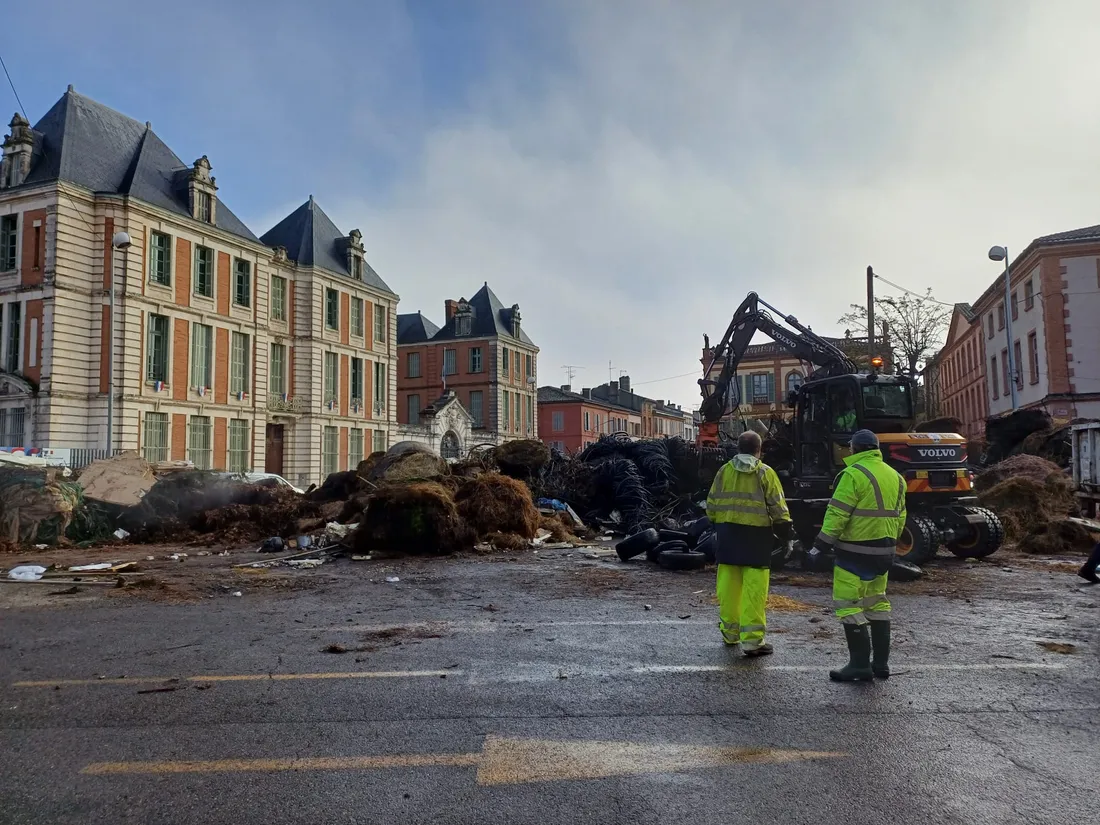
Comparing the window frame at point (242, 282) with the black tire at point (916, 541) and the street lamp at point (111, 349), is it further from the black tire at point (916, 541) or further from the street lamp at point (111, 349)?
the black tire at point (916, 541)

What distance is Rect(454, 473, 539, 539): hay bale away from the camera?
572 inches

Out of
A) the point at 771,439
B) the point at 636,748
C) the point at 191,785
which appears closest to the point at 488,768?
the point at 636,748

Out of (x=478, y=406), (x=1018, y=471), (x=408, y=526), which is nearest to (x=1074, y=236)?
(x=1018, y=471)

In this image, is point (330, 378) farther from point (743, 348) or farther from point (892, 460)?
point (892, 460)

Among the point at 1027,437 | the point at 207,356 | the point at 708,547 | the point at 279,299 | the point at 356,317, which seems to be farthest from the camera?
the point at 356,317

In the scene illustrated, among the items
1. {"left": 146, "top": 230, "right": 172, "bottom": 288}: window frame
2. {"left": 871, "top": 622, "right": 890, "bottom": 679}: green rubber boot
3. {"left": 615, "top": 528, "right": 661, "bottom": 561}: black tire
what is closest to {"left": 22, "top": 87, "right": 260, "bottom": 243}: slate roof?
{"left": 146, "top": 230, "right": 172, "bottom": 288}: window frame

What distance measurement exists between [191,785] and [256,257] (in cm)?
3664

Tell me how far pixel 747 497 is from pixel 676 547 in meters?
5.70

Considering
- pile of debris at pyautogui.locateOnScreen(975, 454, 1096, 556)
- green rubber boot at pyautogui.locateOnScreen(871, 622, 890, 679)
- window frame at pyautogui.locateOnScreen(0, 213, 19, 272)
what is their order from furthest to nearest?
window frame at pyautogui.locateOnScreen(0, 213, 19, 272) → pile of debris at pyautogui.locateOnScreen(975, 454, 1096, 556) → green rubber boot at pyautogui.locateOnScreen(871, 622, 890, 679)

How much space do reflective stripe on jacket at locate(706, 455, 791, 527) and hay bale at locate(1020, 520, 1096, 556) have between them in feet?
30.8

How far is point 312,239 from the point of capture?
41.9 metres

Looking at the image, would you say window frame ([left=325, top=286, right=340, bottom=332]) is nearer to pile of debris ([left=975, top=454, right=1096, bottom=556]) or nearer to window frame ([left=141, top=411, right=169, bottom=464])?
window frame ([left=141, top=411, right=169, bottom=464])

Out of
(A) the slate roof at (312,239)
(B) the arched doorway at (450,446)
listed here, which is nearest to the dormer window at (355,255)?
(A) the slate roof at (312,239)

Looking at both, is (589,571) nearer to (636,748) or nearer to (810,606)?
(810,606)
